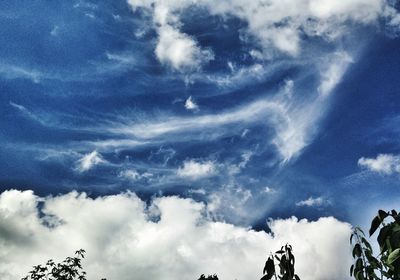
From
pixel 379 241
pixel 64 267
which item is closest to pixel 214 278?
pixel 379 241

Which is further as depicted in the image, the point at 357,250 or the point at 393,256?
the point at 357,250

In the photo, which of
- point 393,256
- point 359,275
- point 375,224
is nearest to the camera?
point 393,256

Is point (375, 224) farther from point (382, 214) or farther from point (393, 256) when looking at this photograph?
point (393, 256)

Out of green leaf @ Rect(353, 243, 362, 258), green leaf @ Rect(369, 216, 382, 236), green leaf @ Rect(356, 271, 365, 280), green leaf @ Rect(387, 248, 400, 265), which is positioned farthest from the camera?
green leaf @ Rect(353, 243, 362, 258)

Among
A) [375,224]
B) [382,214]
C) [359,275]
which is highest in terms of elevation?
[382,214]

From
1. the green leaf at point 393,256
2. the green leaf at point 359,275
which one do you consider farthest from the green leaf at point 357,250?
the green leaf at point 393,256

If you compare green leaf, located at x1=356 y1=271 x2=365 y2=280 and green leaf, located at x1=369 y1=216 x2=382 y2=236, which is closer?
green leaf, located at x1=369 y1=216 x2=382 y2=236

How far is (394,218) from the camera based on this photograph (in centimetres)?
476

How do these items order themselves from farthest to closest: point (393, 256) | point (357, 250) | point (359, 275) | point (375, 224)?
point (357, 250)
point (359, 275)
point (375, 224)
point (393, 256)

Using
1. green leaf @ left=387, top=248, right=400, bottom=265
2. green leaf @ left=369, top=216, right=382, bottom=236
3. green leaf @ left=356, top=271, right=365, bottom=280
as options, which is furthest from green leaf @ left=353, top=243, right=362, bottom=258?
green leaf @ left=387, top=248, right=400, bottom=265

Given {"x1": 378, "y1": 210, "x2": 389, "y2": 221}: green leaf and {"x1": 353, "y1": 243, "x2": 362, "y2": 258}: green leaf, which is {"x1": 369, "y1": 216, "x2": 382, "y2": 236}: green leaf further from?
{"x1": 353, "y1": 243, "x2": 362, "y2": 258}: green leaf

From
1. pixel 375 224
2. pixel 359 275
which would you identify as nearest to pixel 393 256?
pixel 375 224

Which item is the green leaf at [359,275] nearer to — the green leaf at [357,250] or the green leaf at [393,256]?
the green leaf at [357,250]

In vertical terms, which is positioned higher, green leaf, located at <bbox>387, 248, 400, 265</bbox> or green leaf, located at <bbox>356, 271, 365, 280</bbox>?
green leaf, located at <bbox>356, 271, 365, 280</bbox>
